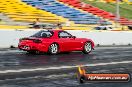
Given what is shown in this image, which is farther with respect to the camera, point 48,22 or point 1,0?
point 1,0

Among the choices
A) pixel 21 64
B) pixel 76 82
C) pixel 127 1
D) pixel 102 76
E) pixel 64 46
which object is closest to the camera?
pixel 102 76

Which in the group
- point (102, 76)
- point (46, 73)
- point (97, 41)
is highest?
point (102, 76)

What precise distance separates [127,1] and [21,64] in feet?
156

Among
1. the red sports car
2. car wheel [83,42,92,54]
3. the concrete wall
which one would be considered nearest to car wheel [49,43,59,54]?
the red sports car

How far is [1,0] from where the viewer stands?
4078 cm

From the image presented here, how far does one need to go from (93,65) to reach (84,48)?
6.32 metres

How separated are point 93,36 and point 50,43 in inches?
441

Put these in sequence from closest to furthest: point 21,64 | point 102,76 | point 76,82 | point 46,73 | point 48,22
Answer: point 102,76 < point 76,82 < point 46,73 < point 21,64 < point 48,22

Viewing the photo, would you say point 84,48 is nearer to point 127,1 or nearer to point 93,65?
point 93,65

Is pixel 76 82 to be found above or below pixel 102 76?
below

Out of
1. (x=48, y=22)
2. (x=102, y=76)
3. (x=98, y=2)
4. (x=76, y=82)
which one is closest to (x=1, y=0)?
(x=48, y=22)

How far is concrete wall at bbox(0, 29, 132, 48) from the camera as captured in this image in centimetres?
2500

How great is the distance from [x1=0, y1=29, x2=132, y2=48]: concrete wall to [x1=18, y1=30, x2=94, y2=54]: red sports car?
186 inches

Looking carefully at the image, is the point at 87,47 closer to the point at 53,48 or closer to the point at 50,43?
the point at 53,48
